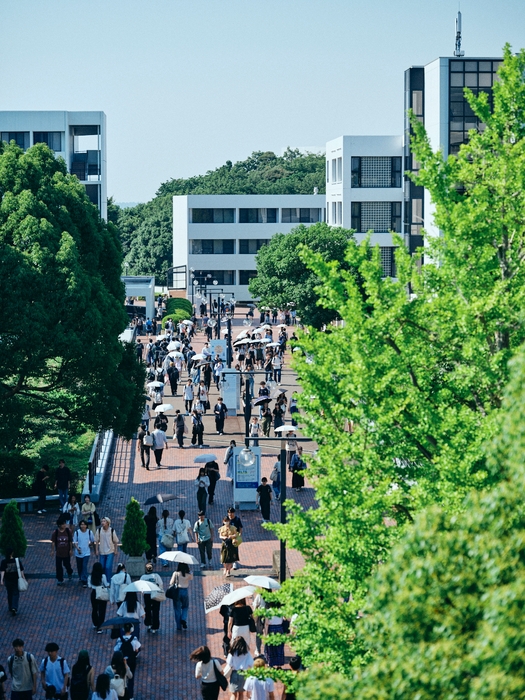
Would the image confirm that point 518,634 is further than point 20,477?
No

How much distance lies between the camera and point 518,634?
6082 millimetres

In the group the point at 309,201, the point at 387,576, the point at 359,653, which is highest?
the point at 309,201

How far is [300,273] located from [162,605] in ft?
122

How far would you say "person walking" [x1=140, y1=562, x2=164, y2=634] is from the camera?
57.9 ft

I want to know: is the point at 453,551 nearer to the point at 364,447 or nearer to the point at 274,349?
the point at 364,447

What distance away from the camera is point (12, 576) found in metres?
18.6

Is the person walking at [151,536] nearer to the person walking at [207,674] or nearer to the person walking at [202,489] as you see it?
the person walking at [202,489]

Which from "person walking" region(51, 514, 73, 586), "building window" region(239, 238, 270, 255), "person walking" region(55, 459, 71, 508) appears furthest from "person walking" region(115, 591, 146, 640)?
"building window" region(239, 238, 270, 255)

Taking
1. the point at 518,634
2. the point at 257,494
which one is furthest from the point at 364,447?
the point at 257,494

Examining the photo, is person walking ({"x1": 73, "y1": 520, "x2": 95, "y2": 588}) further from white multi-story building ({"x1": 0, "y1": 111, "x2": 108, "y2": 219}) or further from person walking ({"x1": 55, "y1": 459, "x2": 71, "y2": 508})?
white multi-story building ({"x1": 0, "y1": 111, "x2": 108, "y2": 219})

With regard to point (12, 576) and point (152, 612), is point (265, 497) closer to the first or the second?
point (152, 612)

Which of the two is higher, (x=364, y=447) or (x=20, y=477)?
(x=364, y=447)

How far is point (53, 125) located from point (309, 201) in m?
33.1

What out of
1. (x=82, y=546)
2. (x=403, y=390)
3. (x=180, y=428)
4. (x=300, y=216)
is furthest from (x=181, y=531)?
(x=300, y=216)
